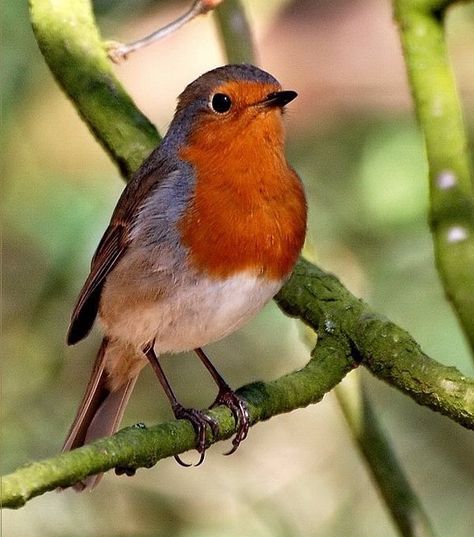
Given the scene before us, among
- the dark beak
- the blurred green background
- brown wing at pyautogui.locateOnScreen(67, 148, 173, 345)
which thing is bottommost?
the blurred green background

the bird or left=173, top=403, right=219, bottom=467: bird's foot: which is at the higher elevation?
the bird

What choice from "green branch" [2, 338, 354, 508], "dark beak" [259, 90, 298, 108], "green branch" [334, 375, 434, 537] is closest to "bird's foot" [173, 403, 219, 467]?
"green branch" [2, 338, 354, 508]

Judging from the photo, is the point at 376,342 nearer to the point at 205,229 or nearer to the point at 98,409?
the point at 205,229

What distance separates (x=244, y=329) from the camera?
15.4ft

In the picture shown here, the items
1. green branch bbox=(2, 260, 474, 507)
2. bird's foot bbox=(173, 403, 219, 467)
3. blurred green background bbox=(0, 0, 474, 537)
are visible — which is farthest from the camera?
blurred green background bbox=(0, 0, 474, 537)

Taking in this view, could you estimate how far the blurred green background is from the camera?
4.33m

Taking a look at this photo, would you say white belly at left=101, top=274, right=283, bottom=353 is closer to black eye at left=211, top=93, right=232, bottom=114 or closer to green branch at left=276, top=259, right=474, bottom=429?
green branch at left=276, top=259, right=474, bottom=429

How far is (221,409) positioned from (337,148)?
9.77 feet

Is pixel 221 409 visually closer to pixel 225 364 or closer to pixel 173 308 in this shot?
pixel 173 308

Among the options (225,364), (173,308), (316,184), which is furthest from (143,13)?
(173,308)

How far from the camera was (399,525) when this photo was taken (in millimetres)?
3092

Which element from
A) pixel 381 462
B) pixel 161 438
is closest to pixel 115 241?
pixel 381 462

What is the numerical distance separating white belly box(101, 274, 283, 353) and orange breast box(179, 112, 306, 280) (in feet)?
0.13

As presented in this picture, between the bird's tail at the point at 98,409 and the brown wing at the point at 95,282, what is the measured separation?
92mm
